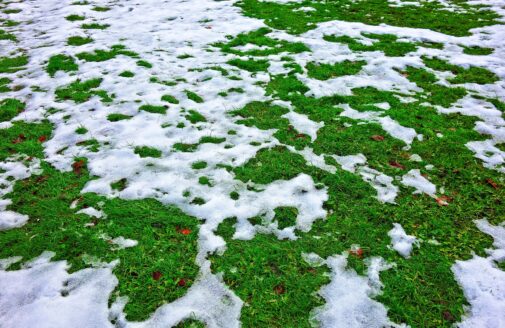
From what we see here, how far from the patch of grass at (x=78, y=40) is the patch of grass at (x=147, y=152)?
699cm

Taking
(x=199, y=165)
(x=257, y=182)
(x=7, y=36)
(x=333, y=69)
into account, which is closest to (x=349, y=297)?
(x=257, y=182)

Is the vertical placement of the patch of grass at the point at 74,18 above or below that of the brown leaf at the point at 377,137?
above

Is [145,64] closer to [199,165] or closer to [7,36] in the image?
[199,165]

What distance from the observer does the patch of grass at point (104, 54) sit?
971cm

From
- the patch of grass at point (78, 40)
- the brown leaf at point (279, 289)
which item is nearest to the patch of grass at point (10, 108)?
the patch of grass at point (78, 40)

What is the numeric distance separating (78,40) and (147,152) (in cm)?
758

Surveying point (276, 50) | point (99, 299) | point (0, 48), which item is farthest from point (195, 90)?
point (0, 48)

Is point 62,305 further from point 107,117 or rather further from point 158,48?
point 158,48

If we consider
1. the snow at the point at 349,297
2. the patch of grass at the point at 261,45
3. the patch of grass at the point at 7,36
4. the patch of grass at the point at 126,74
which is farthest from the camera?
the patch of grass at the point at 7,36

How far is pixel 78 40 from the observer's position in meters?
11.0

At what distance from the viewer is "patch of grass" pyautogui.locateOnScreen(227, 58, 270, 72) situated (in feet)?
29.5

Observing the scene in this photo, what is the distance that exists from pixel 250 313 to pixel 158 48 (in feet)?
30.5

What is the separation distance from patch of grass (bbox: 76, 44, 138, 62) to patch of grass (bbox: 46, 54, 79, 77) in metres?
0.36

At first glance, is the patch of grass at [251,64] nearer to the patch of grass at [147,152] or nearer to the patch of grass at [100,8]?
the patch of grass at [147,152]
